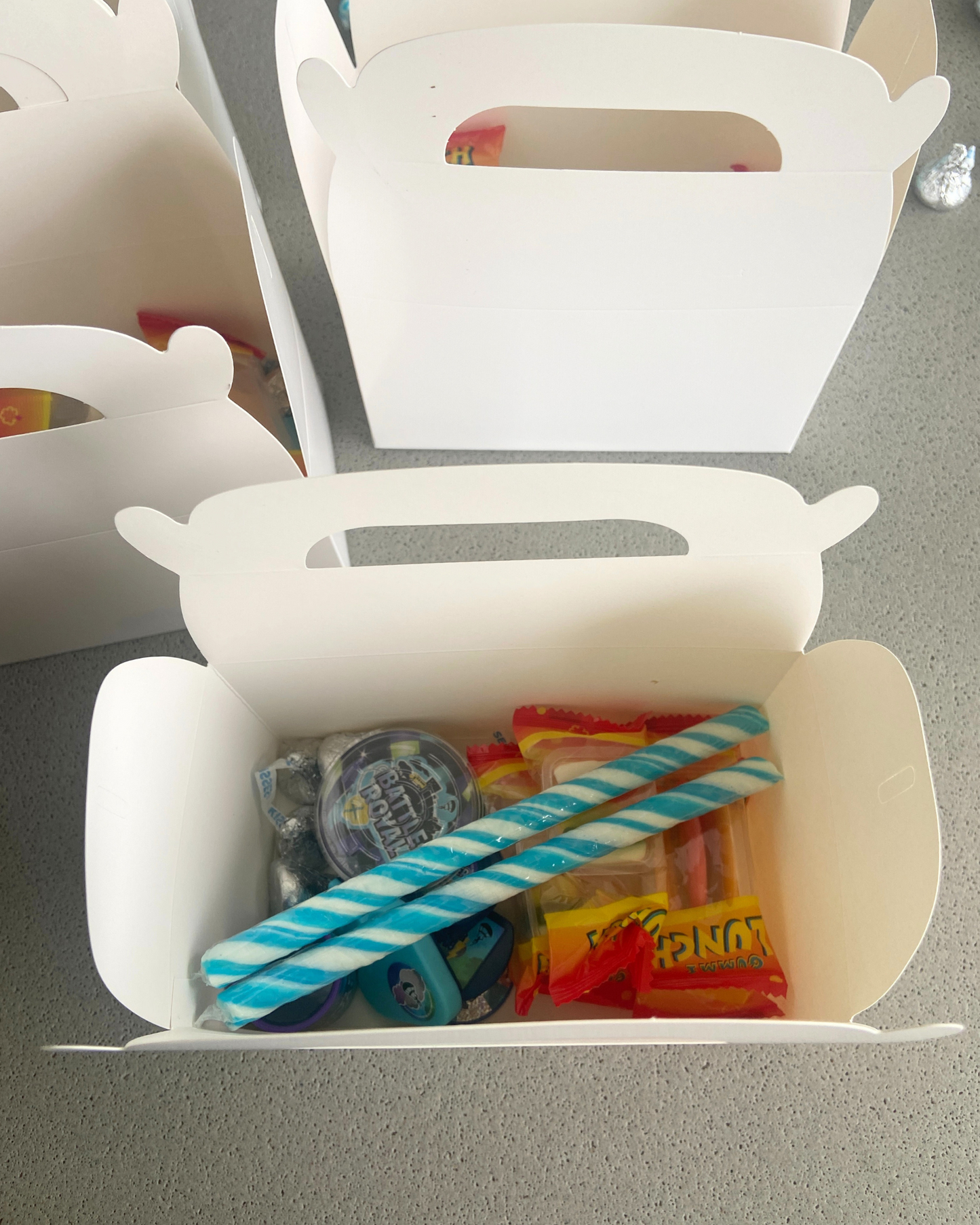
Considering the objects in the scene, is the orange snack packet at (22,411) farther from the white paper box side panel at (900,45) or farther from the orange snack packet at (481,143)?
the white paper box side panel at (900,45)

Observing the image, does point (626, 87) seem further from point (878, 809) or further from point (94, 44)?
point (878, 809)

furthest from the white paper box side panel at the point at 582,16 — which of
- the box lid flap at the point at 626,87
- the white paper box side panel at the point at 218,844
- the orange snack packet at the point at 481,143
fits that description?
the white paper box side panel at the point at 218,844

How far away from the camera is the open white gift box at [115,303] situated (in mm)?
654

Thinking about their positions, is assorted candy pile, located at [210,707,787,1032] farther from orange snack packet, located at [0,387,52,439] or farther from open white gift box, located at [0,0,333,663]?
orange snack packet, located at [0,387,52,439]

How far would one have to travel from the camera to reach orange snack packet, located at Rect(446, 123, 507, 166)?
3.24 feet

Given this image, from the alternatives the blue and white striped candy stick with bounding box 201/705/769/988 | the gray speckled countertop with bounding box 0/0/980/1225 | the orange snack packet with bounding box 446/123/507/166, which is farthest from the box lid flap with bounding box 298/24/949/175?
the gray speckled countertop with bounding box 0/0/980/1225

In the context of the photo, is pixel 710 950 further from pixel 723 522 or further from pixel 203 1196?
pixel 203 1196

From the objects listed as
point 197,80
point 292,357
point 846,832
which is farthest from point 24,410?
point 846,832

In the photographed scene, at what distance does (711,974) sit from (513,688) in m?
0.27

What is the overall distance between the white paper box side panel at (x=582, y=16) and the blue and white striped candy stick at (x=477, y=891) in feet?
2.39

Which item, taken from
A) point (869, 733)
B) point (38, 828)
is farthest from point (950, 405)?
point (38, 828)

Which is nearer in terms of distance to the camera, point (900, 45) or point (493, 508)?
point (493, 508)

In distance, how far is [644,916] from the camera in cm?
66

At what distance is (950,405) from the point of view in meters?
1.06
